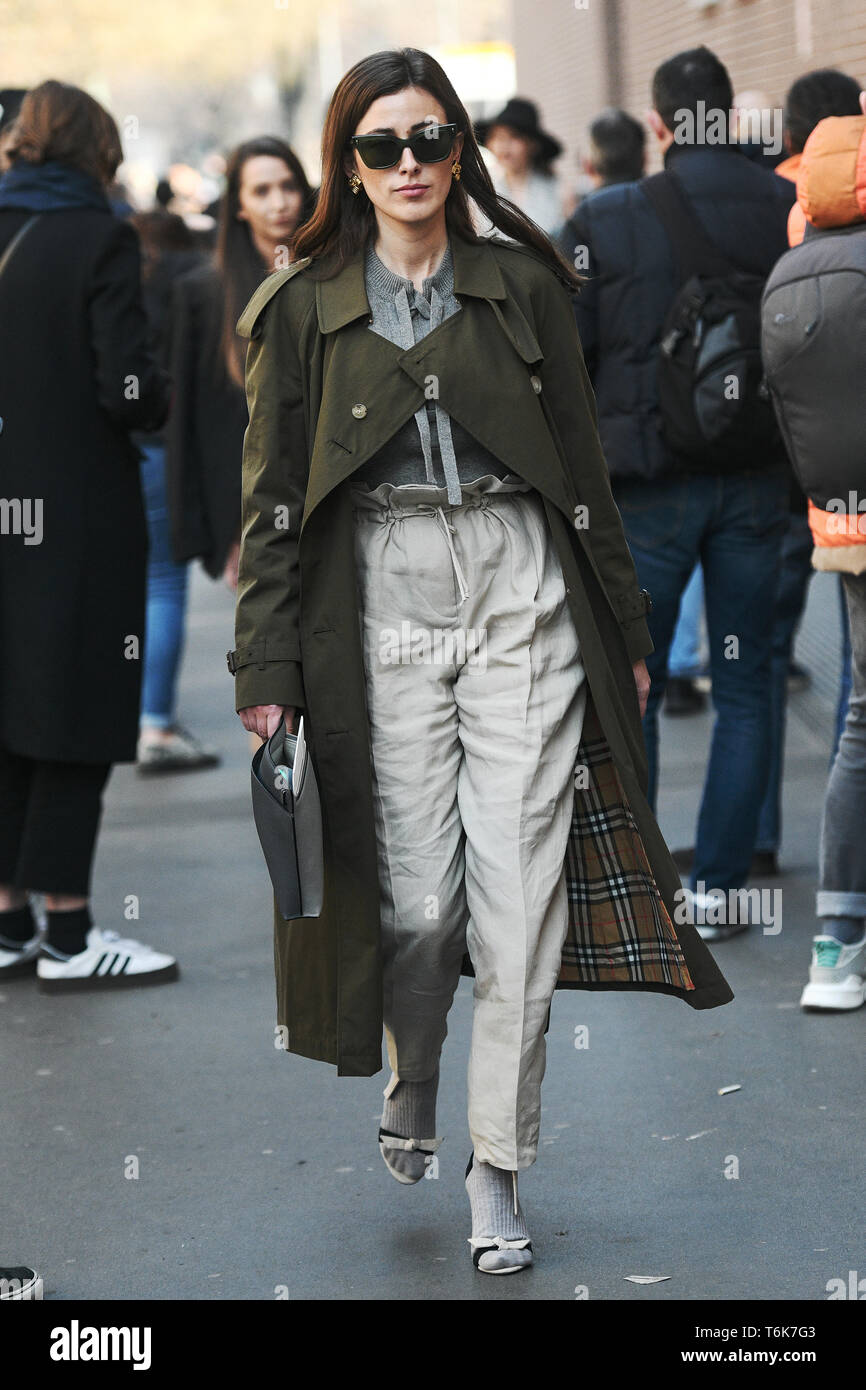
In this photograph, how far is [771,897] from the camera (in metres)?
6.01

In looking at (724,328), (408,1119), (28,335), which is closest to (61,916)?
(28,335)

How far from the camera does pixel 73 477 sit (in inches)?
215

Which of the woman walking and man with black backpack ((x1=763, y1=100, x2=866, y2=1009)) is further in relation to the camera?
man with black backpack ((x1=763, y1=100, x2=866, y2=1009))

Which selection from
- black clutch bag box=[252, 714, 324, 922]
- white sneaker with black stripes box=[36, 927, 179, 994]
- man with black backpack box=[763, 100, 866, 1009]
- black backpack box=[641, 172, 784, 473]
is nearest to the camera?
black clutch bag box=[252, 714, 324, 922]

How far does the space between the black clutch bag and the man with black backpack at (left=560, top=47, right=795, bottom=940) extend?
190cm

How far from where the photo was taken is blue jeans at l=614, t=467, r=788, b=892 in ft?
18.0

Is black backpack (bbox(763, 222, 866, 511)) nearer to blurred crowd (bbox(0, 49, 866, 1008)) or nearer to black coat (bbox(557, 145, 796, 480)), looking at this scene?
blurred crowd (bbox(0, 49, 866, 1008))

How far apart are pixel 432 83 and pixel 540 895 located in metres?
1.47

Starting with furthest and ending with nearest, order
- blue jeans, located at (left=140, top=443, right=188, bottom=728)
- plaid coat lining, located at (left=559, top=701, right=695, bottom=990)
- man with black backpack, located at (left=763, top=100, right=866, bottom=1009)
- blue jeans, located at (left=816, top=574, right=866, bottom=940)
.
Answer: blue jeans, located at (left=140, top=443, right=188, bottom=728), blue jeans, located at (left=816, top=574, right=866, bottom=940), man with black backpack, located at (left=763, top=100, right=866, bottom=1009), plaid coat lining, located at (left=559, top=701, right=695, bottom=990)

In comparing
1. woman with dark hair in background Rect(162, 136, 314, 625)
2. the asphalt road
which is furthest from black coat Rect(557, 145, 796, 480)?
the asphalt road

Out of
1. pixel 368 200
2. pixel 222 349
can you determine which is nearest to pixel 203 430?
pixel 222 349

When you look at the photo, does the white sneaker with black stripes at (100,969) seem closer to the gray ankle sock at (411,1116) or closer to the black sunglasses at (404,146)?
the gray ankle sock at (411,1116)

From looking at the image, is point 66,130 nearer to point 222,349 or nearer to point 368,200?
point 222,349

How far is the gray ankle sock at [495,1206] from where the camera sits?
145 inches
